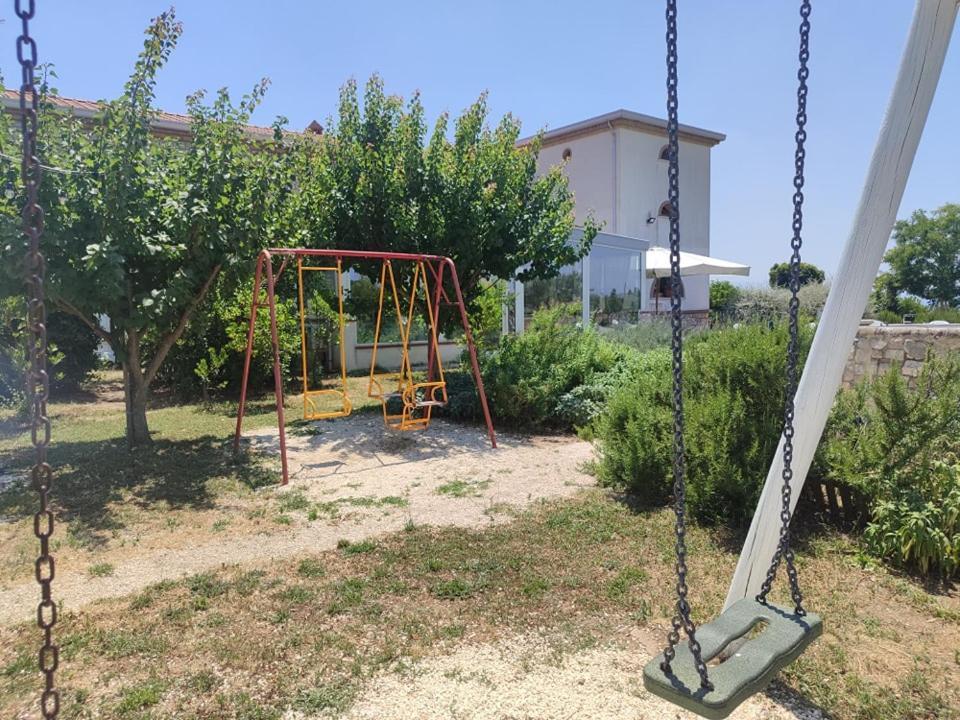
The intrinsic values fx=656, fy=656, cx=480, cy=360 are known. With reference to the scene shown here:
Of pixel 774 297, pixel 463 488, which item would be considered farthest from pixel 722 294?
pixel 463 488

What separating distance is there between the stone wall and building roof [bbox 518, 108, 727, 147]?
14.5 meters

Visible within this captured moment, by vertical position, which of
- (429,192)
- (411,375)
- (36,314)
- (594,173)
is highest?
(594,173)

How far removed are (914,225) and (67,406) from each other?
37.0 m

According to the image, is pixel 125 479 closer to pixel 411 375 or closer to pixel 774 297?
pixel 411 375

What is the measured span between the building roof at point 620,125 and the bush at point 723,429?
16.6 m

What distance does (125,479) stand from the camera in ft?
19.8

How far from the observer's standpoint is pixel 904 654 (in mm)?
2963

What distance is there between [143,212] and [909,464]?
20.9ft

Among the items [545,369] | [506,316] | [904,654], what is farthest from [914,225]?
[904,654]

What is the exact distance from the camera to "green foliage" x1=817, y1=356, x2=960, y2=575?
148 inches

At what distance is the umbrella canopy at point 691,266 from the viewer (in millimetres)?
15906

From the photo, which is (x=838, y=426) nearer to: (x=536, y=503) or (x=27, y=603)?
(x=536, y=503)

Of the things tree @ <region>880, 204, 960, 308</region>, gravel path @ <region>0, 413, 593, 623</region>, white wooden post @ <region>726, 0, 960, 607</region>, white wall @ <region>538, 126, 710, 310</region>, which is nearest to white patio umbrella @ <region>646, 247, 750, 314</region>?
white wall @ <region>538, 126, 710, 310</region>

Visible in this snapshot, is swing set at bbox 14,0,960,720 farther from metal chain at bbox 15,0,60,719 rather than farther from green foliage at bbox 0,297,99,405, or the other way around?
→ green foliage at bbox 0,297,99,405
